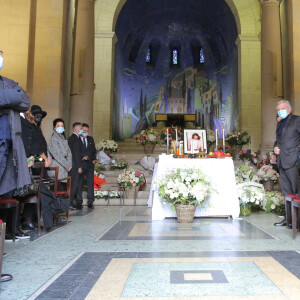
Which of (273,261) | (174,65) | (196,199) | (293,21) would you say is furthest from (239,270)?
(174,65)

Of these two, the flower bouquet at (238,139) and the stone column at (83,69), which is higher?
the stone column at (83,69)

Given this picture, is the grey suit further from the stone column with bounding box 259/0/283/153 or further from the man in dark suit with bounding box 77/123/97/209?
the stone column with bounding box 259/0/283/153

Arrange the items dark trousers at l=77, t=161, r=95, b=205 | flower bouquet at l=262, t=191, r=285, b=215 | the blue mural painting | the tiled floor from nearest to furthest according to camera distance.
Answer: the tiled floor < flower bouquet at l=262, t=191, r=285, b=215 < dark trousers at l=77, t=161, r=95, b=205 < the blue mural painting

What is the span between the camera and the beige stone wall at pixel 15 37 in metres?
8.35

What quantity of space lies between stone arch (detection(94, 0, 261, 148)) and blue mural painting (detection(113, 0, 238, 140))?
2.60 m

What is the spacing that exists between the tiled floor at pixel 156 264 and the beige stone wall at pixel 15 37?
543cm

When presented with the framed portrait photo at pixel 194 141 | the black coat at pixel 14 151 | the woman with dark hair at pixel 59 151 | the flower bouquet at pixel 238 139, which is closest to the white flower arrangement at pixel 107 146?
the flower bouquet at pixel 238 139

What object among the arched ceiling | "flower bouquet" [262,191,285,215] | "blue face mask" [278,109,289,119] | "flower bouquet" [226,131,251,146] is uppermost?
the arched ceiling

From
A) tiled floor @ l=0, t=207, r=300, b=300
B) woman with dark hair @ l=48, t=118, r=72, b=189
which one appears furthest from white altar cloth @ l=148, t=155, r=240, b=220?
woman with dark hair @ l=48, t=118, r=72, b=189

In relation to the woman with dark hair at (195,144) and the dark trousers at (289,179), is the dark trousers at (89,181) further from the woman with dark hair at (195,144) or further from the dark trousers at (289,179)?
the dark trousers at (289,179)

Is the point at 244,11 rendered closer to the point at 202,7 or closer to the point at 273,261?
the point at 202,7

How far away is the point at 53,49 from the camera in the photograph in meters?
9.11

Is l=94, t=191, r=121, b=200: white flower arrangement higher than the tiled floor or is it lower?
higher

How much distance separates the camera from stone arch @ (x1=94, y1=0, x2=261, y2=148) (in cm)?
1464
